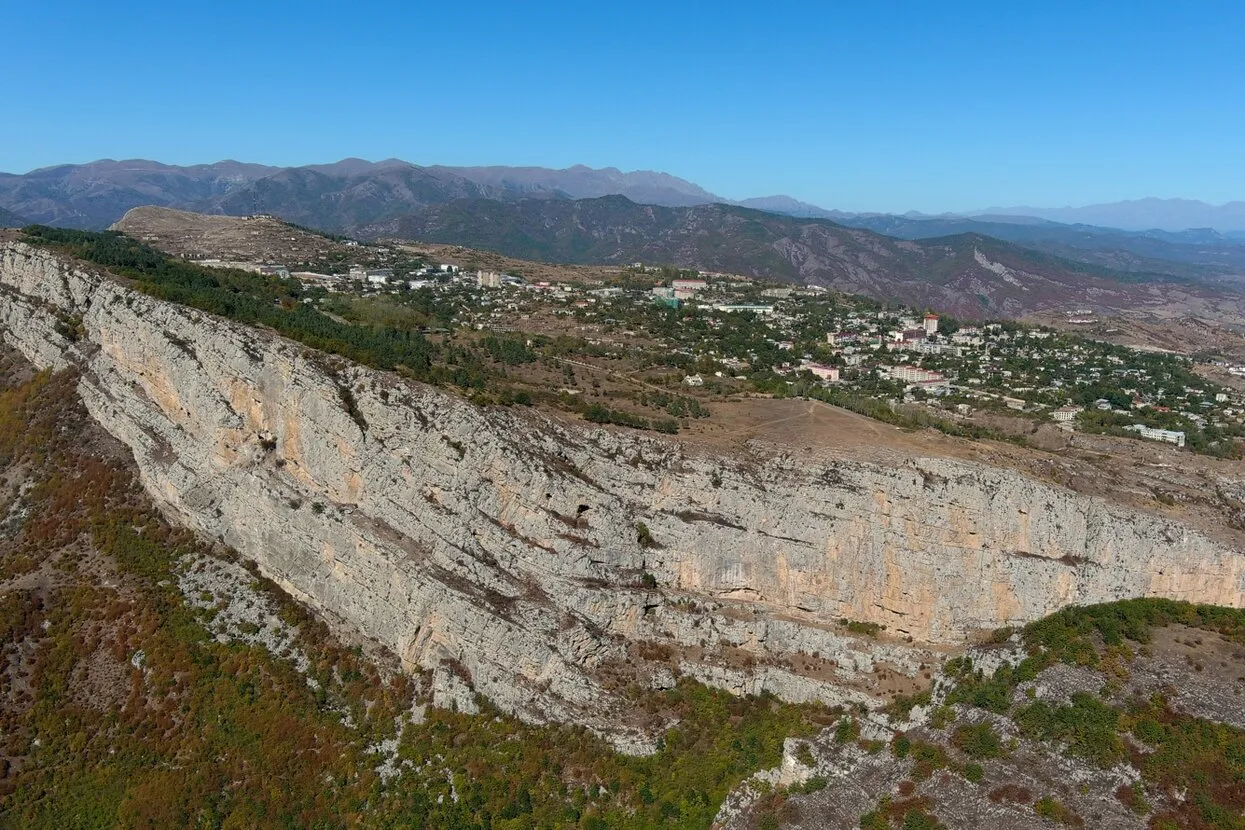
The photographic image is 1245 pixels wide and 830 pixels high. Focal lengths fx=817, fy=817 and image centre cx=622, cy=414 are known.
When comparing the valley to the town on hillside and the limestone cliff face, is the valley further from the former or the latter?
the town on hillside

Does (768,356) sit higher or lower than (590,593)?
higher

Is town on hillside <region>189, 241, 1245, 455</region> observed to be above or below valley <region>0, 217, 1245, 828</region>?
above

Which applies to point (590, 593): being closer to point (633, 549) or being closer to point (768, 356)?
point (633, 549)

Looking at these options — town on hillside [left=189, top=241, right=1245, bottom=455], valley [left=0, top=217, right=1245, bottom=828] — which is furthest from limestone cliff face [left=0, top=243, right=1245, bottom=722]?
town on hillside [left=189, top=241, right=1245, bottom=455]

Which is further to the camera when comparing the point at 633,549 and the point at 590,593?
the point at 633,549

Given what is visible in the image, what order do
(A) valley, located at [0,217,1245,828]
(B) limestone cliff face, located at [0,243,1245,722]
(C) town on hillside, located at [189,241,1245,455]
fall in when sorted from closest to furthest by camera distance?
(A) valley, located at [0,217,1245,828], (B) limestone cliff face, located at [0,243,1245,722], (C) town on hillside, located at [189,241,1245,455]

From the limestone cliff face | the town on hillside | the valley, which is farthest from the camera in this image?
the town on hillside

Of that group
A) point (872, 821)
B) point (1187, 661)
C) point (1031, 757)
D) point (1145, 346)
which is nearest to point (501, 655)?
point (872, 821)

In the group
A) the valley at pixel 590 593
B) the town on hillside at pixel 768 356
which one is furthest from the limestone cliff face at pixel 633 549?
the town on hillside at pixel 768 356

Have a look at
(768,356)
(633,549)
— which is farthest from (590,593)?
(768,356)

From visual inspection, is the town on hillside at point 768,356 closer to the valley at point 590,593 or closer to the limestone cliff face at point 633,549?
the limestone cliff face at point 633,549
